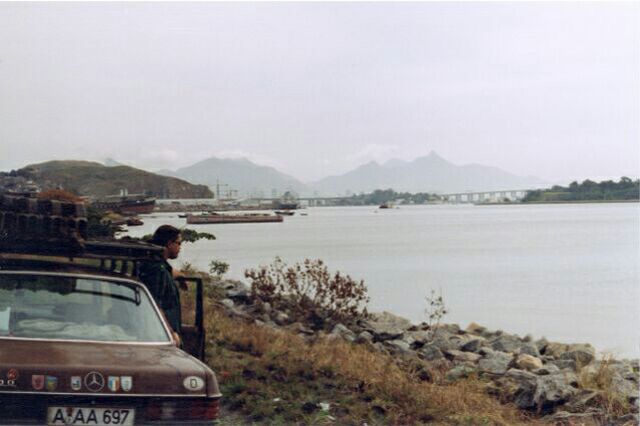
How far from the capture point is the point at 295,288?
12.7m

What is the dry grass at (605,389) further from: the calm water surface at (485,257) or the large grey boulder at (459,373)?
the calm water surface at (485,257)

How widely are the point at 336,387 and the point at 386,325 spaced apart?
18.1 ft

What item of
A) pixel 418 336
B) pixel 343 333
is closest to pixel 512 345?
pixel 418 336

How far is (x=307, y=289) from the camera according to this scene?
42.0ft

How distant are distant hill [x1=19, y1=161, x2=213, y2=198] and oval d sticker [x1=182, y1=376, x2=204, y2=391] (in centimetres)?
595

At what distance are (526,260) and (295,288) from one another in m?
9.33

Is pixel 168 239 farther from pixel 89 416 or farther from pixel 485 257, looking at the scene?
pixel 485 257

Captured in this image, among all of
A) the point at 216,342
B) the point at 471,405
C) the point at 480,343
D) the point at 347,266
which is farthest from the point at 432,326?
the point at 471,405

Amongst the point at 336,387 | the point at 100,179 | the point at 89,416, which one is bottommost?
the point at 336,387

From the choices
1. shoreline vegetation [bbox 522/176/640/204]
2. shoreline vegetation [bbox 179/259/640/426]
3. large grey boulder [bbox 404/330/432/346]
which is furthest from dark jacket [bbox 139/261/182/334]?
shoreline vegetation [bbox 522/176/640/204]

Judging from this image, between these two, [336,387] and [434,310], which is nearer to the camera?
[336,387]

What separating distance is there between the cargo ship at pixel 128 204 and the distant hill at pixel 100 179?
0.10 m

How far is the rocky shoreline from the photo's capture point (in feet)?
30.5

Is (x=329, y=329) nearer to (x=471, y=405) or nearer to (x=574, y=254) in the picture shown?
(x=471, y=405)
